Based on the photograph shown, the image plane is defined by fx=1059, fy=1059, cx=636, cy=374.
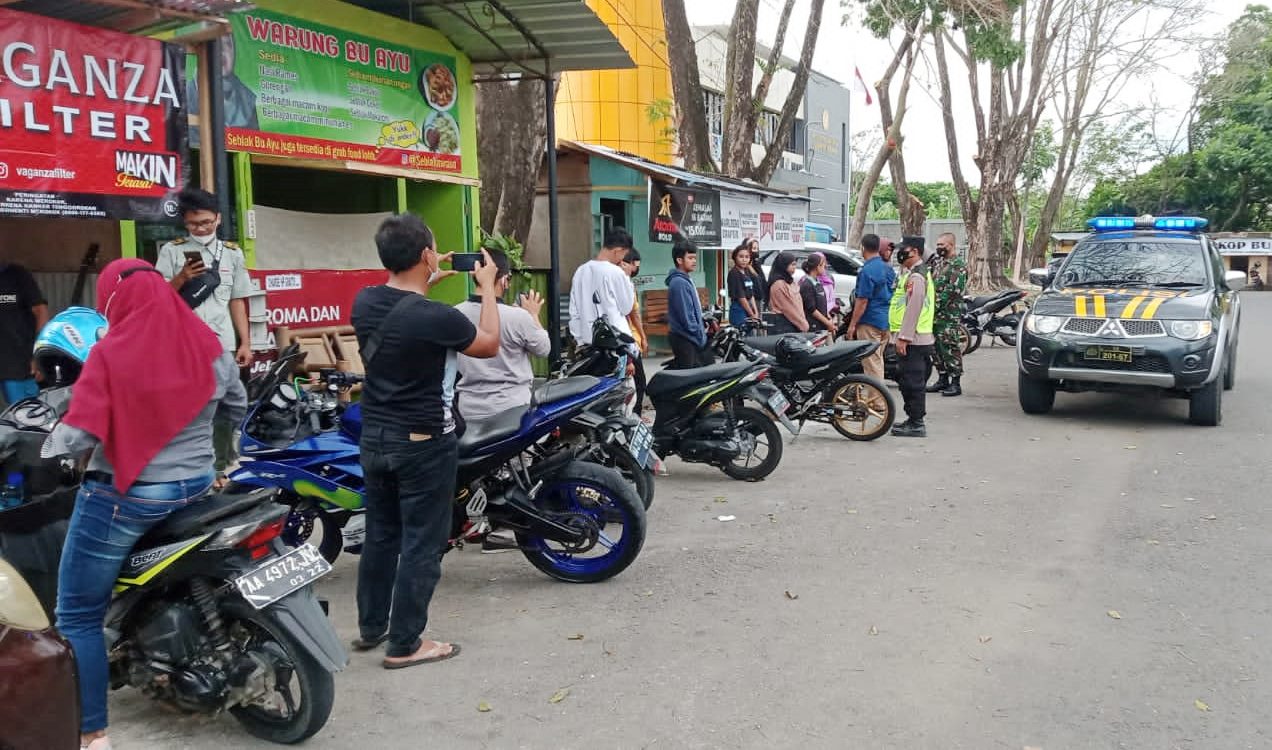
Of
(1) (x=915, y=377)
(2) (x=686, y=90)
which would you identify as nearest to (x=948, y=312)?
(1) (x=915, y=377)

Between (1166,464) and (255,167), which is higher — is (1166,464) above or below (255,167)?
below

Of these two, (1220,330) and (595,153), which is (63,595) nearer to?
(1220,330)

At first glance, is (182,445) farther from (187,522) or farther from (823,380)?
(823,380)

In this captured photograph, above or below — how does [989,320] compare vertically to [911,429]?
above

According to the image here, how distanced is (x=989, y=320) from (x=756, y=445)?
33.2ft

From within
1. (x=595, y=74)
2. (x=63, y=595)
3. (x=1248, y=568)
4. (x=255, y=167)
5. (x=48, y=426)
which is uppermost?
(x=595, y=74)

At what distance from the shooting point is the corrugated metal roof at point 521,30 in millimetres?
9555

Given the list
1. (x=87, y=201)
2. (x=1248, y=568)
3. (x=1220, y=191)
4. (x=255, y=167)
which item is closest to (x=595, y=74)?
(x=255, y=167)

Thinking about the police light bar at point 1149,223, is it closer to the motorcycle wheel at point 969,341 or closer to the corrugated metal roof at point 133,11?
the motorcycle wheel at point 969,341

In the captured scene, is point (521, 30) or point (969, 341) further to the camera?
point (969, 341)

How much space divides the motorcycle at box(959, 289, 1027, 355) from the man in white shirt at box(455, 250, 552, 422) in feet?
35.3

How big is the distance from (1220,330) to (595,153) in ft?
25.9

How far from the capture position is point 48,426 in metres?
3.75

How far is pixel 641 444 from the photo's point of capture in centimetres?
601
